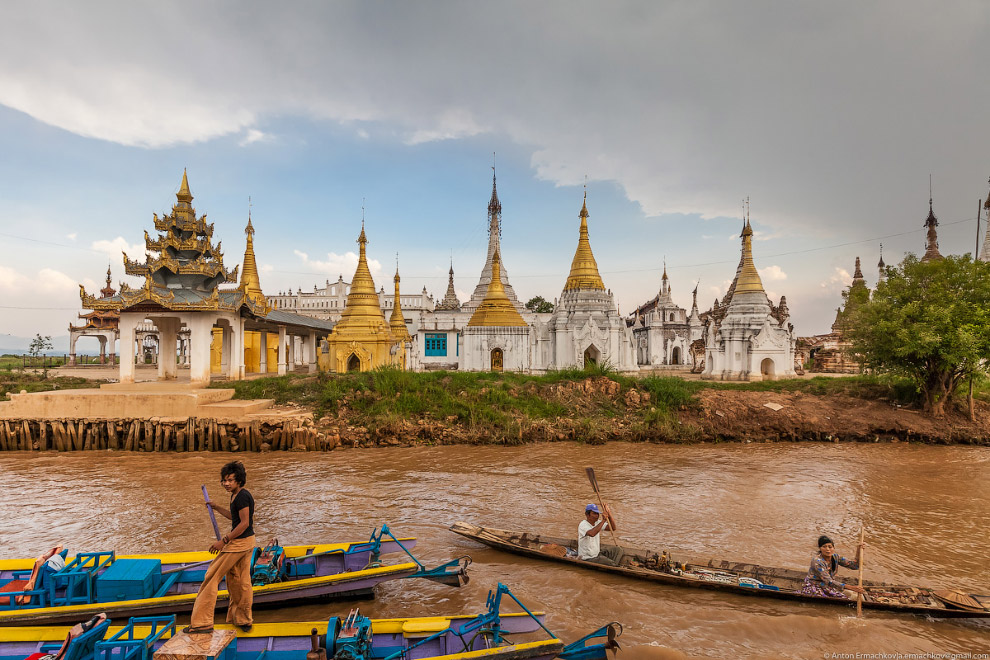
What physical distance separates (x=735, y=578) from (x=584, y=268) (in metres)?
24.1

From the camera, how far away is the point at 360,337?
87.3ft

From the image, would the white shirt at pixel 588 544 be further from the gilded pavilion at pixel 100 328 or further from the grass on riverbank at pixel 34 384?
the gilded pavilion at pixel 100 328

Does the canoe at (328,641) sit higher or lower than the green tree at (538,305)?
lower

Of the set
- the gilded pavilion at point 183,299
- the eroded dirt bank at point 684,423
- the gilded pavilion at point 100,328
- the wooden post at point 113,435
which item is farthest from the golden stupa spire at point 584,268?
the gilded pavilion at point 100,328

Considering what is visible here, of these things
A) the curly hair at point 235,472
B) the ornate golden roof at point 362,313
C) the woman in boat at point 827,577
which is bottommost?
the woman in boat at point 827,577

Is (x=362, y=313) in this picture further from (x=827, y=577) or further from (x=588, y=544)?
(x=827, y=577)

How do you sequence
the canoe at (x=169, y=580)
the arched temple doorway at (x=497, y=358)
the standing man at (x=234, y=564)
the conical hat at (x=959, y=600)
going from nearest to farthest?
1. the standing man at (x=234, y=564)
2. the canoe at (x=169, y=580)
3. the conical hat at (x=959, y=600)
4. the arched temple doorway at (x=497, y=358)

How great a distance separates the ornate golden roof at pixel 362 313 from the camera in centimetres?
2688

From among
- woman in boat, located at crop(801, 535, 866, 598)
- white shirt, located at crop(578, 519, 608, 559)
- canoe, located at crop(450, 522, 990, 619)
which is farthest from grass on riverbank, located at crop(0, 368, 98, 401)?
woman in boat, located at crop(801, 535, 866, 598)

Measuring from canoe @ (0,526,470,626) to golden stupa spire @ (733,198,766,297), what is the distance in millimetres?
30074

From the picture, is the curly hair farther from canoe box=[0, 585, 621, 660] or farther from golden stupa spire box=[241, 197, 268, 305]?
golden stupa spire box=[241, 197, 268, 305]

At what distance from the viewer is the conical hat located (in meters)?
6.61

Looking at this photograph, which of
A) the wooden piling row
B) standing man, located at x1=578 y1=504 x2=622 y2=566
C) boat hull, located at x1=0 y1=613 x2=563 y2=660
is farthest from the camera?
the wooden piling row

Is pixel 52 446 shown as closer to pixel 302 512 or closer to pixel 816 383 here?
pixel 302 512
